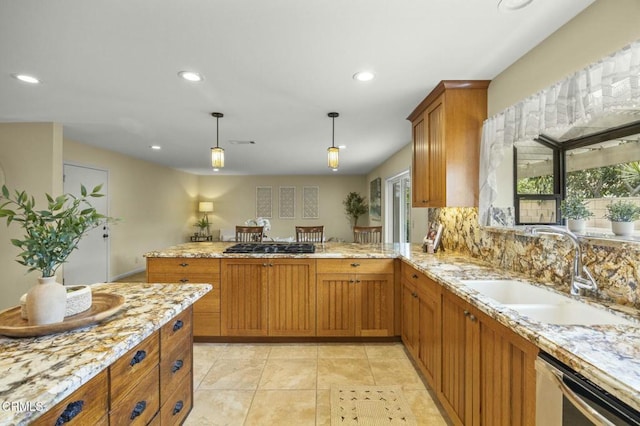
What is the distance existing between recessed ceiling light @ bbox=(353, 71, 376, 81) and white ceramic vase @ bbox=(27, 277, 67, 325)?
2.18 m

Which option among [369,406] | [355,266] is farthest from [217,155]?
[369,406]

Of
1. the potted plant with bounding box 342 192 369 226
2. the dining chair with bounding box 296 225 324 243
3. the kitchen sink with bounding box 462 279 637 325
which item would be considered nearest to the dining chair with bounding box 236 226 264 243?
the dining chair with bounding box 296 225 324 243

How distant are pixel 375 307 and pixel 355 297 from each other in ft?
0.72

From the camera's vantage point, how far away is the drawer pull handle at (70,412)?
86 cm

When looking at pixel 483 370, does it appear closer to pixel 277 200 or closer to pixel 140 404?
pixel 140 404

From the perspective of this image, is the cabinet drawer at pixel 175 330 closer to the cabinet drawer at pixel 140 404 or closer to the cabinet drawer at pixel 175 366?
the cabinet drawer at pixel 175 366

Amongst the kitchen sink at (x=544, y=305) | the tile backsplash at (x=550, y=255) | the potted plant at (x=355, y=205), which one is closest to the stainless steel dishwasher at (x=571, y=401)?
the kitchen sink at (x=544, y=305)

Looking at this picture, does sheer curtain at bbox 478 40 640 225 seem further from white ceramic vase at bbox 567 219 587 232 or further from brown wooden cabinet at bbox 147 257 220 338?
brown wooden cabinet at bbox 147 257 220 338

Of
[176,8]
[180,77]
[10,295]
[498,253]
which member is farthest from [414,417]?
[10,295]

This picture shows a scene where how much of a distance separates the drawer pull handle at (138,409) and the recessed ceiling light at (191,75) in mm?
2147

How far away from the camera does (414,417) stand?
6.24ft

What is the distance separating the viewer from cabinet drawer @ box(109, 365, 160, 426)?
1117 millimetres

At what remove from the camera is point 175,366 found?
1.62m

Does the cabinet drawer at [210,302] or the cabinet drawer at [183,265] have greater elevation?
the cabinet drawer at [183,265]
